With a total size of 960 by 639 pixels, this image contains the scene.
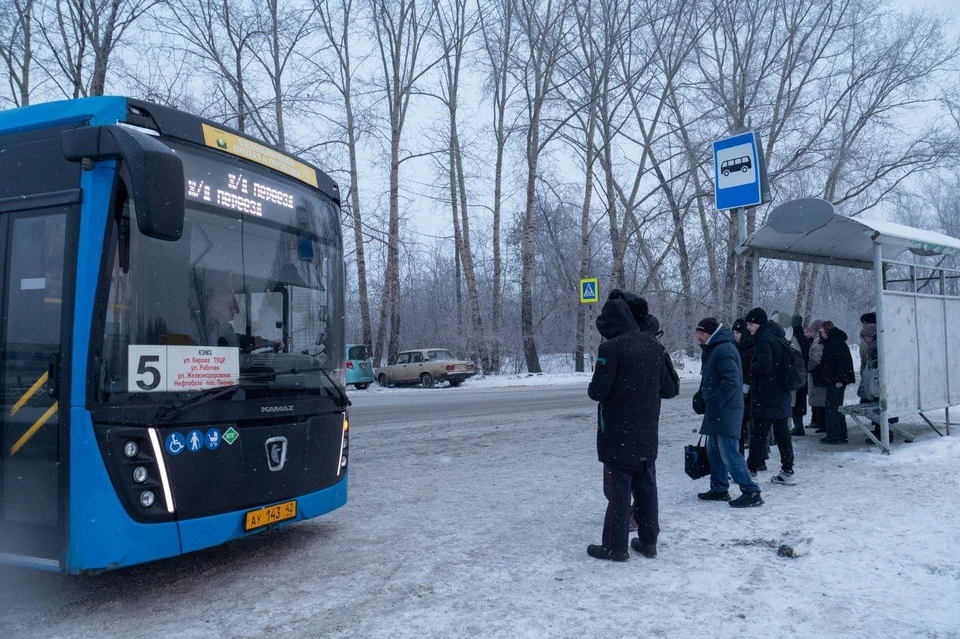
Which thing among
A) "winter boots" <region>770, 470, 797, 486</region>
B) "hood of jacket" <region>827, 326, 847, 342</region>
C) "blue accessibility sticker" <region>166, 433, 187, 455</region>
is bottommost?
"winter boots" <region>770, 470, 797, 486</region>

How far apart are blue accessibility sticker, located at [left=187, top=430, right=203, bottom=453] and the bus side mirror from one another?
119cm

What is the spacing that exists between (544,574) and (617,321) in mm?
1781

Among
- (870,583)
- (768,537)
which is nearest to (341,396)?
(768,537)

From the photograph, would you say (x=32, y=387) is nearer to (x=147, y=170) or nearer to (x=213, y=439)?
(x=213, y=439)

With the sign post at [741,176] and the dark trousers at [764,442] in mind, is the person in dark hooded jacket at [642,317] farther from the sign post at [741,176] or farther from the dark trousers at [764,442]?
the sign post at [741,176]

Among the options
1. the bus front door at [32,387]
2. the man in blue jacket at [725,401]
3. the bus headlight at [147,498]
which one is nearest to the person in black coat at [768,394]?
the man in blue jacket at [725,401]

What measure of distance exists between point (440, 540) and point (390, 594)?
50.2 inches

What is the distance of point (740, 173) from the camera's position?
34.3 ft

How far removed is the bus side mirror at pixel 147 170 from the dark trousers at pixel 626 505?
3183 mm

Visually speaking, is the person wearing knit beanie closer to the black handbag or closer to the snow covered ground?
the black handbag

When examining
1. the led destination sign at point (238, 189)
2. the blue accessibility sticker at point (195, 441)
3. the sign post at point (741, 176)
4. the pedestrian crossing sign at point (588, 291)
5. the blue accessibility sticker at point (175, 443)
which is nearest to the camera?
the blue accessibility sticker at point (175, 443)

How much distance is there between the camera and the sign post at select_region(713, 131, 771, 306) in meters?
10.2

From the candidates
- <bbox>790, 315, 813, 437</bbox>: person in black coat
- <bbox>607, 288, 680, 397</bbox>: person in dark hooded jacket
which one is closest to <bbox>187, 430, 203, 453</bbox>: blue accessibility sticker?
<bbox>607, 288, 680, 397</bbox>: person in dark hooded jacket

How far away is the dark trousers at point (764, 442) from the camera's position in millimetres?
7863
